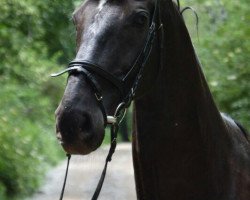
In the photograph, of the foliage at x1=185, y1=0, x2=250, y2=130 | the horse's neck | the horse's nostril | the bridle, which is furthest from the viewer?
the foliage at x1=185, y1=0, x2=250, y2=130

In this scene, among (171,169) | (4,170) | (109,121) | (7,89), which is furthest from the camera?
(7,89)

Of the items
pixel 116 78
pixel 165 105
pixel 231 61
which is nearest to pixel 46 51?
pixel 231 61

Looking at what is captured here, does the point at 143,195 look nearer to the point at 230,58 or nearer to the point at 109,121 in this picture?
the point at 109,121

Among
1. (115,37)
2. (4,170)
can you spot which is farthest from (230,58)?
(115,37)

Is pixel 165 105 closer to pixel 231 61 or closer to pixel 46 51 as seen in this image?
pixel 231 61

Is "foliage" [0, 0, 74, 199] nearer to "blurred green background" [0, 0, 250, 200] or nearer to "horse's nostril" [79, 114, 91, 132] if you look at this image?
"blurred green background" [0, 0, 250, 200]

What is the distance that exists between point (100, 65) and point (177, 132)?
69 cm

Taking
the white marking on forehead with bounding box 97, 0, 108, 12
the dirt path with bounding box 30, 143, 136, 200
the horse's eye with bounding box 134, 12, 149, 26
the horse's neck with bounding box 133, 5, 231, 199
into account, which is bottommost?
the dirt path with bounding box 30, 143, 136, 200

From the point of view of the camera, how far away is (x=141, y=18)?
3117mm

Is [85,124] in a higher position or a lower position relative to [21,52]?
lower

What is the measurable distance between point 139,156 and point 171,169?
20cm

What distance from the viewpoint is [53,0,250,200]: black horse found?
3.06 meters

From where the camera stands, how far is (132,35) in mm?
3078

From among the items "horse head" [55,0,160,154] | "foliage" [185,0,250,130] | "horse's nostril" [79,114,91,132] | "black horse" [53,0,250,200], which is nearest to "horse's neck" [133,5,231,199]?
"black horse" [53,0,250,200]
